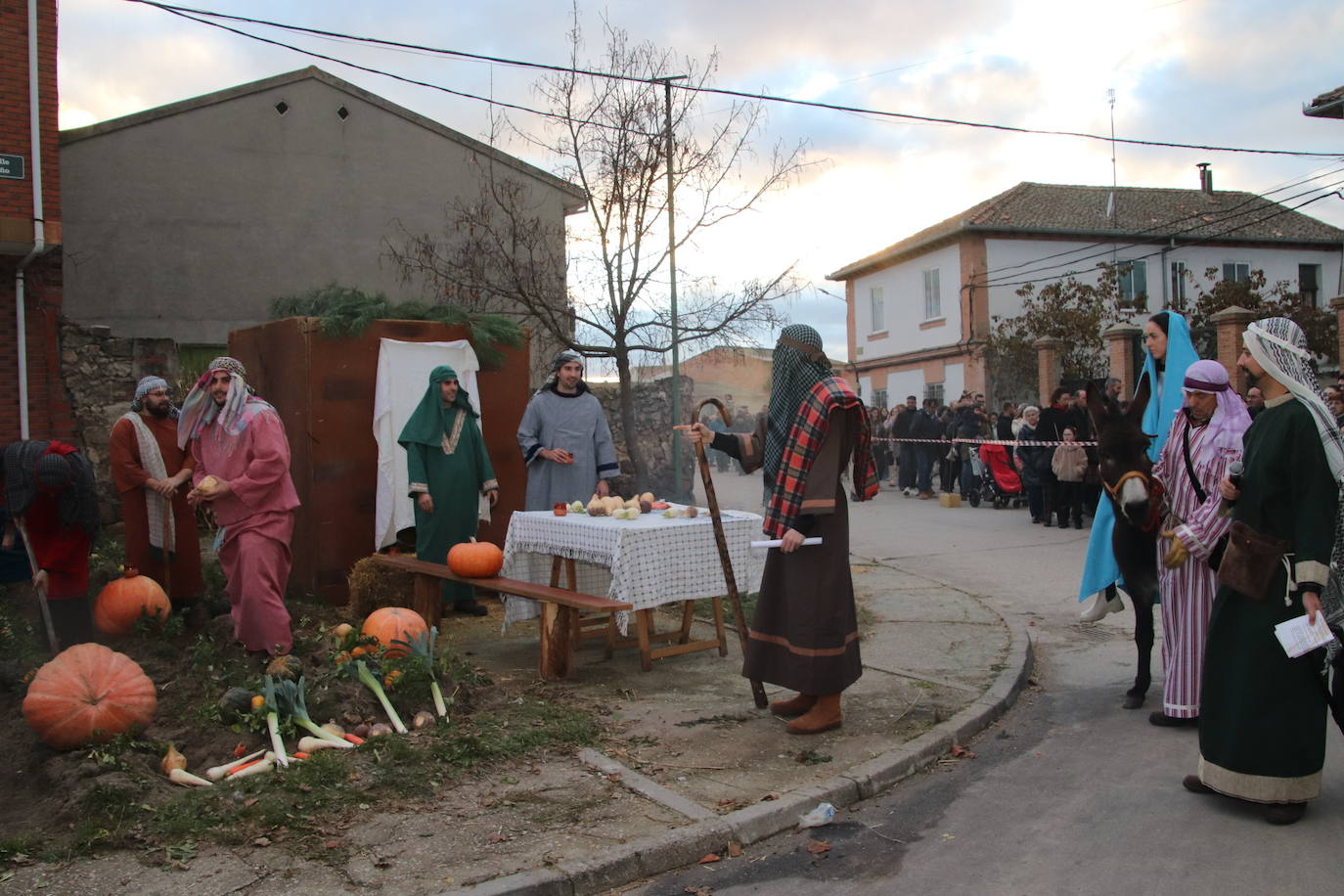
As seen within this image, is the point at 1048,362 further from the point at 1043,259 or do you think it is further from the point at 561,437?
the point at 561,437

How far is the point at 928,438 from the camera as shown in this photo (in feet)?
66.3

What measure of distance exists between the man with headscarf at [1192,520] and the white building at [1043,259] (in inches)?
1053

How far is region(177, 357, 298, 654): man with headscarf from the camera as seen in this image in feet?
20.5

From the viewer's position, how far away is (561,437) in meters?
8.62

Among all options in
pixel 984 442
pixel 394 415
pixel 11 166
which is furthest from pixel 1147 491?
pixel 11 166

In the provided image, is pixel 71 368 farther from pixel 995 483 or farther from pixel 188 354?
pixel 995 483

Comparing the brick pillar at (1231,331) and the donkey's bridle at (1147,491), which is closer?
the donkey's bridle at (1147,491)

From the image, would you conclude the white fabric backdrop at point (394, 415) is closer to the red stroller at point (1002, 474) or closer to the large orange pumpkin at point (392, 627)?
the large orange pumpkin at point (392, 627)

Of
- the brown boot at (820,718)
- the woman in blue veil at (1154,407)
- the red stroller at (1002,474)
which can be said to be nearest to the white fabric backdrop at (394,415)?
the brown boot at (820,718)

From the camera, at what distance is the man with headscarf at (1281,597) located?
160 inches

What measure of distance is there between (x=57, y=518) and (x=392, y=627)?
2278 mm

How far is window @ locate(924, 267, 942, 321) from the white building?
0.06 m

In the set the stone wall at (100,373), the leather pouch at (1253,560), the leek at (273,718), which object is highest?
the stone wall at (100,373)

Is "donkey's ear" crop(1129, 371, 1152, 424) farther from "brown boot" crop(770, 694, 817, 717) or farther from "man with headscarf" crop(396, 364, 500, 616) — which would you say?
"man with headscarf" crop(396, 364, 500, 616)
